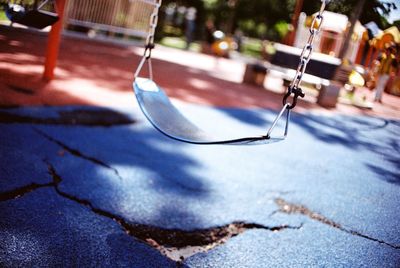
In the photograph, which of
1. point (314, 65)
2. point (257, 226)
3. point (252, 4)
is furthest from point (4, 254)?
point (252, 4)

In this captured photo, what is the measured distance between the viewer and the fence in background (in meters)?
9.55

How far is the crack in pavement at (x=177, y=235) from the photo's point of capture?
6.86 feet

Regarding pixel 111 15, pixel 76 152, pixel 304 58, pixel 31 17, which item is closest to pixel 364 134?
pixel 304 58

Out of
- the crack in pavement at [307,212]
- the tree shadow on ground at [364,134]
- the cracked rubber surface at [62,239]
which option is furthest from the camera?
the tree shadow on ground at [364,134]

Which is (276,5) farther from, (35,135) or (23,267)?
(23,267)

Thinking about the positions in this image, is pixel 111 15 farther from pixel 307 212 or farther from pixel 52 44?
pixel 307 212

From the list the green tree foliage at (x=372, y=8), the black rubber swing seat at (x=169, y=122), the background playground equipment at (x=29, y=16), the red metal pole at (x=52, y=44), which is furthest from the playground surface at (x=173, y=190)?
the green tree foliage at (x=372, y=8)

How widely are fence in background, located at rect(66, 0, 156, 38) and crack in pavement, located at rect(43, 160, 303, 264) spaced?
8.00 meters

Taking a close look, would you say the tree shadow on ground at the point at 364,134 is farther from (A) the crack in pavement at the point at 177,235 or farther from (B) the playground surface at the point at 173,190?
A: (A) the crack in pavement at the point at 177,235

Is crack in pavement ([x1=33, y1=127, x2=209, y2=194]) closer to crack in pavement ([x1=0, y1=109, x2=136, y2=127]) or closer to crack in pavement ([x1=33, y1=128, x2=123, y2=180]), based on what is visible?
crack in pavement ([x1=33, y1=128, x2=123, y2=180])

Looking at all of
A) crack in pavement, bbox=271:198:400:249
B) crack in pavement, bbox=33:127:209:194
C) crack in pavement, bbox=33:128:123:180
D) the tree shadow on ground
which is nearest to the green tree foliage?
the tree shadow on ground

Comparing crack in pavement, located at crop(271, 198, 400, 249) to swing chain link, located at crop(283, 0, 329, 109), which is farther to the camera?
crack in pavement, located at crop(271, 198, 400, 249)

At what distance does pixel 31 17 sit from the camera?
3.23 meters

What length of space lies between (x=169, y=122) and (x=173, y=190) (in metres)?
0.64
